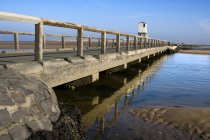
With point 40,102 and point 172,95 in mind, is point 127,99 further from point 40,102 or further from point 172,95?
point 40,102

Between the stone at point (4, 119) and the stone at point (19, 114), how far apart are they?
7cm

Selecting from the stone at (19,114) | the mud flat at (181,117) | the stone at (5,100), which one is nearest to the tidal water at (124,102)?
the mud flat at (181,117)

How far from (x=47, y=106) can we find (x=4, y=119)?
37.6 inches

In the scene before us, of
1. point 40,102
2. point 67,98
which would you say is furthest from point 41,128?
point 67,98

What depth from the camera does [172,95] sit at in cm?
959

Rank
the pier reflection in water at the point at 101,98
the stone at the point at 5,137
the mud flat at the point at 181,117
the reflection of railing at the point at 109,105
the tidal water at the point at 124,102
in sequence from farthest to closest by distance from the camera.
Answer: the pier reflection in water at the point at 101,98, the reflection of railing at the point at 109,105, the mud flat at the point at 181,117, the tidal water at the point at 124,102, the stone at the point at 5,137

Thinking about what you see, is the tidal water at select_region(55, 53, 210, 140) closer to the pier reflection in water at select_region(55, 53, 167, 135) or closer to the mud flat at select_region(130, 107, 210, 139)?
the pier reflection in water at select_region(55, 53, 167, 135)

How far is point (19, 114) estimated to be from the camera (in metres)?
3.57

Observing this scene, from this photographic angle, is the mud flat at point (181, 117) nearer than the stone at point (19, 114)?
No

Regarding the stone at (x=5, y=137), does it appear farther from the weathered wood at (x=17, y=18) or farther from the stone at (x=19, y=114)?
the weathered wood at (x=17, y=18)

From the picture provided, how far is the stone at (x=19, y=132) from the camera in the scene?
335 centimetres

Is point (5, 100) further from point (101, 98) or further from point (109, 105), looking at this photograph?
point (101, 98)

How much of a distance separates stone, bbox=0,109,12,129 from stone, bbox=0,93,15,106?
96 millimetres

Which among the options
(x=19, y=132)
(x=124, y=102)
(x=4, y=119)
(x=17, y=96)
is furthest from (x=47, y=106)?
(x=124, y=102)
